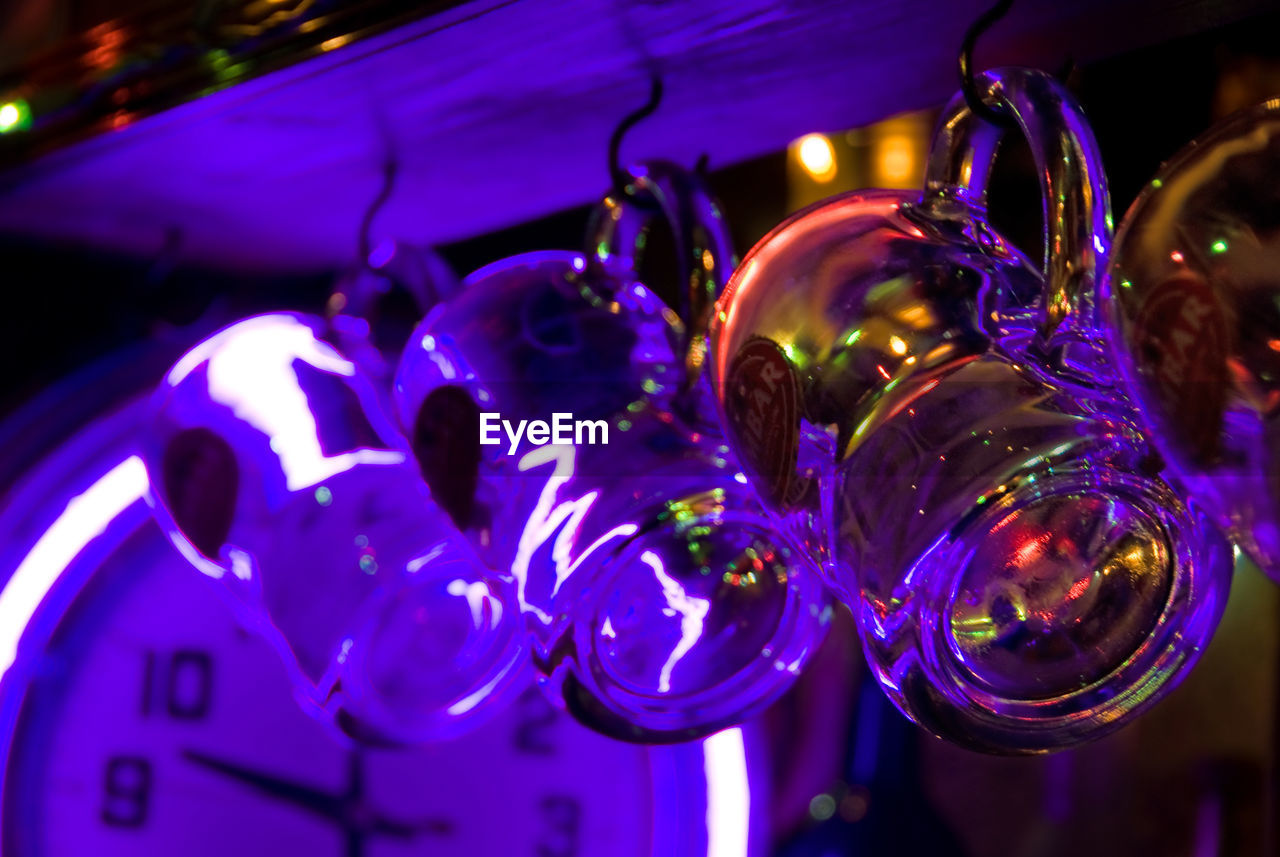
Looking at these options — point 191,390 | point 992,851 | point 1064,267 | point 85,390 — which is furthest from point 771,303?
point 992,851

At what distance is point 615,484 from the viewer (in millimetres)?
528

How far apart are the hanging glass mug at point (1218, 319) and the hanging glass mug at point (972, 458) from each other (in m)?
0.05

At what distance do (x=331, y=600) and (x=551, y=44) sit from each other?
0.32 m

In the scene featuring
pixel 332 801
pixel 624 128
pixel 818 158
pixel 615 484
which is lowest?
pixel 332 801

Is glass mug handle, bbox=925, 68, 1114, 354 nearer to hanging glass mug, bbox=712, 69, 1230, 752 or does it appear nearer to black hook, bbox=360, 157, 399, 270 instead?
hanging glass mug, bbox=712, 69, 1230, 752

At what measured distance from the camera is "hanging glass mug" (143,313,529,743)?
673 millimetres

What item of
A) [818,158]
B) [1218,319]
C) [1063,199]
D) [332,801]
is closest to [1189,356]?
[1218,319]

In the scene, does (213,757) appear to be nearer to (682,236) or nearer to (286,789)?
(286,789)

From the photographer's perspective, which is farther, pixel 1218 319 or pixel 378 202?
pixel 378 202

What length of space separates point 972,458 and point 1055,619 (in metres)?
0.10

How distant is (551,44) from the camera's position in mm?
645

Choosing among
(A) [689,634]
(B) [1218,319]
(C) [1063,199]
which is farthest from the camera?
(A) [689,634]

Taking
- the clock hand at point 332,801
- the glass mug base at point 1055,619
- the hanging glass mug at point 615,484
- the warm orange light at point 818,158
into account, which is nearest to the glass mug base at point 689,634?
the hanging glass mug at point 615,484

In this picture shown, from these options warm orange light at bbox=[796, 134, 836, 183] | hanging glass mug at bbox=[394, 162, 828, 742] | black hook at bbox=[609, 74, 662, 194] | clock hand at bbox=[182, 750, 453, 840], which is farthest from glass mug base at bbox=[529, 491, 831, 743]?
warm orange light at bbox=[796, 134, 836, 183]
